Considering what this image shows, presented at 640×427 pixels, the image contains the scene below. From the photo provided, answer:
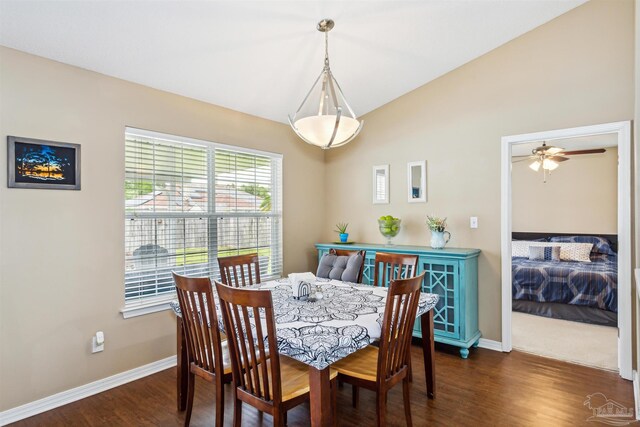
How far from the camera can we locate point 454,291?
10.8 ft

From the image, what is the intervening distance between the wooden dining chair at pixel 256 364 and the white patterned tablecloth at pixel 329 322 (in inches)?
3.8

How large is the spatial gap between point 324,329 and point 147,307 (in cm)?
192

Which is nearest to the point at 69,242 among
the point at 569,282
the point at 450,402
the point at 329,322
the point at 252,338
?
the point at 252,338

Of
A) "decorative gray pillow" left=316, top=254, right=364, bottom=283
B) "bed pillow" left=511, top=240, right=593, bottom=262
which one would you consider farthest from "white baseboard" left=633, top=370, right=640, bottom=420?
"bed pillow" left=511, top=240, right=593, bottom=262

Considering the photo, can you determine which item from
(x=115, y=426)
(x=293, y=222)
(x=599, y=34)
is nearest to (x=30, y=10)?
(x=115, y=426)

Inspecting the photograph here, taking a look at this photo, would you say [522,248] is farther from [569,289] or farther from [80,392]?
[80,392]

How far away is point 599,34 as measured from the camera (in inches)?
116

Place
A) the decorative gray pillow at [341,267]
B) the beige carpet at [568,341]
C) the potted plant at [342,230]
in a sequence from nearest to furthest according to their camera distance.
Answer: the decorative gray pillow at [341,267] < the beige carpet at [568,341] < the potted plant at [342,230]

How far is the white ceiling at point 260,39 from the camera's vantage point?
2.26 meters

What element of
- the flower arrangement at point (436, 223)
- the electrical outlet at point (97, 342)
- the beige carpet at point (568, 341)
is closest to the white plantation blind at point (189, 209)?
the electrical outlet at point (97, 342)

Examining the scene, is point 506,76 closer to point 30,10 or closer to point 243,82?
point 243,82

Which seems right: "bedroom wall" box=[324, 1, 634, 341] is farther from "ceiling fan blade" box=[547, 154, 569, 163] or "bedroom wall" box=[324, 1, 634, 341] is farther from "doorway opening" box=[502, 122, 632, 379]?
"ceiling fan blade" box=[547, 154, 569, 163]

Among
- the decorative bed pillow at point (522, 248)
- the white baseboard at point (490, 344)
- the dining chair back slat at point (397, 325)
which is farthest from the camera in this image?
the decorative bed pillow at point (522, 248)

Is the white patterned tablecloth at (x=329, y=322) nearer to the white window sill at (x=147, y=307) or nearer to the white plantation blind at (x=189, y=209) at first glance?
the white window sill at (x=147, y=307)
